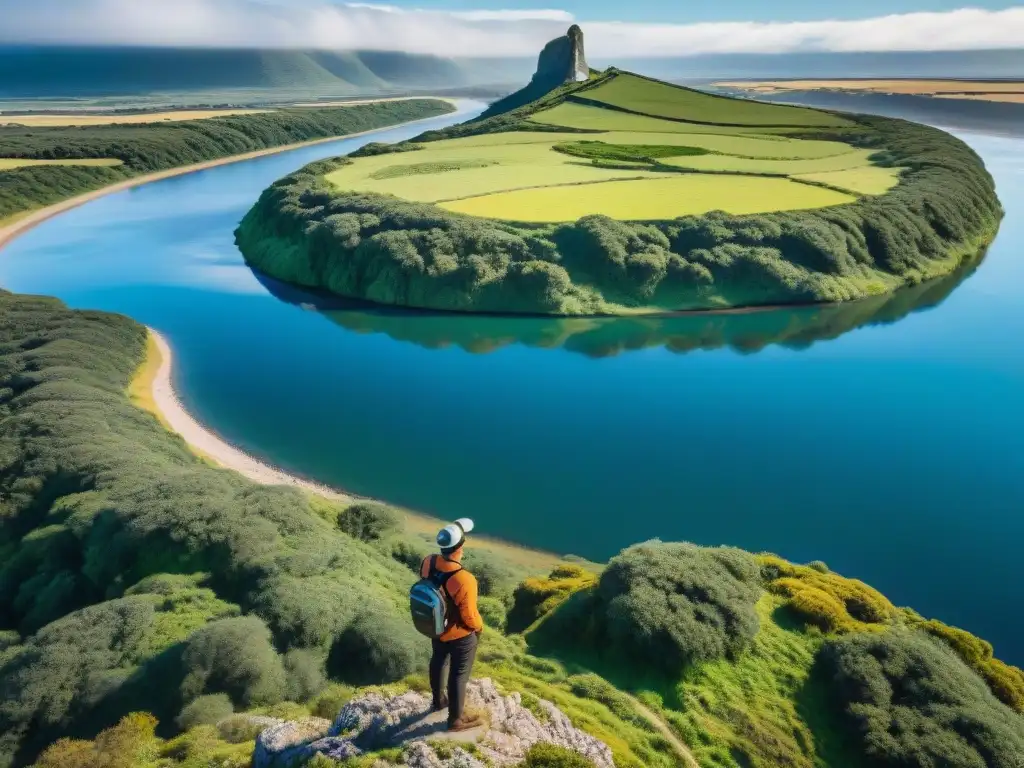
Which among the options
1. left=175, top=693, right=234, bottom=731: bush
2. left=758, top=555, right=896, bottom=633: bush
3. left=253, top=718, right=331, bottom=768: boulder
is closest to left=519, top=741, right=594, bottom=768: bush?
left=253, top=718, right=331, bottom=768: boulder

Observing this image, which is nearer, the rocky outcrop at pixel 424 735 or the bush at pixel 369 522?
the rocky outcrop at pixel 424 735

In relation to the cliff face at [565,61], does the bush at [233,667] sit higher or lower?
lower

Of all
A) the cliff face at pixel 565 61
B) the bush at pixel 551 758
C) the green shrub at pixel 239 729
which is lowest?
the green shrub at pixel 239 729

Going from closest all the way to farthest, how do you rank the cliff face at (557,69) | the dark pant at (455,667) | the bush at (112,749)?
the dark pant at (455,667), the bush at (112,749), the cliff face at (557,69)

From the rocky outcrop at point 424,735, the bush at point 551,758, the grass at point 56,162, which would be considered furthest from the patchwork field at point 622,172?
the bush at point 551,758

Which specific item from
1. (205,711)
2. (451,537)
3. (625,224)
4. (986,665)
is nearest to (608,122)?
(625,224)

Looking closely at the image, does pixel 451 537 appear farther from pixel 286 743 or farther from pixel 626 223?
pixel 626 223

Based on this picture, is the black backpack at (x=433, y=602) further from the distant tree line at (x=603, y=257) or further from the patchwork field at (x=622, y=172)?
the patchwork field at (x=622, y=172)
